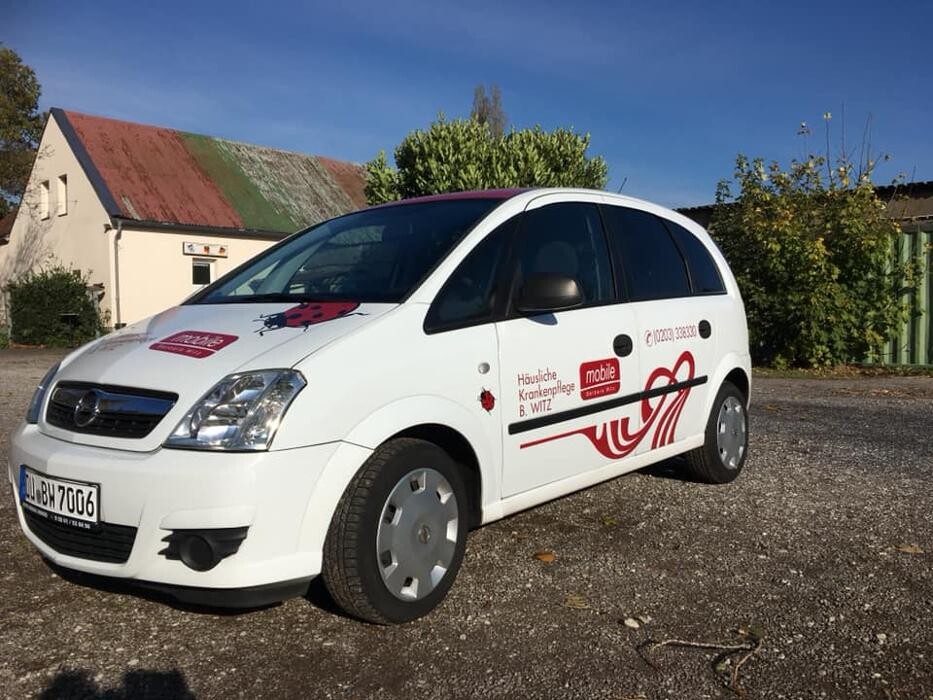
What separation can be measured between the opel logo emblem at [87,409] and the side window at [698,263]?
340 centimetres

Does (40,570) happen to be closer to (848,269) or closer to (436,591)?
(436,591)

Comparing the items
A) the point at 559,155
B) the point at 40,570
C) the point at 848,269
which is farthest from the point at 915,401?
the point at 559,155

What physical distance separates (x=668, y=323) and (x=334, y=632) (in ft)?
8.17

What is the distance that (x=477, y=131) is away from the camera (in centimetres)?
1792

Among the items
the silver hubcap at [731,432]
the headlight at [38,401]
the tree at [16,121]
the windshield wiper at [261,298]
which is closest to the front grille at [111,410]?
the headlight at [38,401]

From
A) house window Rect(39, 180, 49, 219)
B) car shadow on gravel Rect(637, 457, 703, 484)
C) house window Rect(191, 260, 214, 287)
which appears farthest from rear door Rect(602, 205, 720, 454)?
house window Rect(39, 180, 49, 219)

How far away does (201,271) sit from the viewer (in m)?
23.4

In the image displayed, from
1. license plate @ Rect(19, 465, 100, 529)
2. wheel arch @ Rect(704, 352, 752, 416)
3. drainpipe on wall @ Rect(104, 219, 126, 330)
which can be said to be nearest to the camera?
license plate @ Rect(19, 465, 100, 529)

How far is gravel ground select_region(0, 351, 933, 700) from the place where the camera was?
271 cm

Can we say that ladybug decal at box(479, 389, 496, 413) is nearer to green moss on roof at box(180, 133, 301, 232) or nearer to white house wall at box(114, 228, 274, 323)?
white house wall at box(114, 228, 274, 323)

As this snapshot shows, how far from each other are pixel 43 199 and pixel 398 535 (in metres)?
25.4

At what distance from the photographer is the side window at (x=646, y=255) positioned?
4.48 meters

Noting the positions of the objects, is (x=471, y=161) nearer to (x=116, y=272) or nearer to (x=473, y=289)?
(x=116, y=272)

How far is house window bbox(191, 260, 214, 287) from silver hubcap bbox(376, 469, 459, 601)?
2119cm
